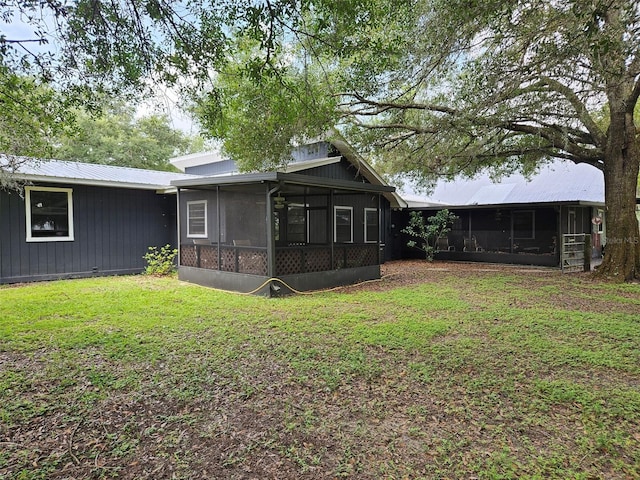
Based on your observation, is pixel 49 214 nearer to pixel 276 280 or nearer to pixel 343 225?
pixel 276 280

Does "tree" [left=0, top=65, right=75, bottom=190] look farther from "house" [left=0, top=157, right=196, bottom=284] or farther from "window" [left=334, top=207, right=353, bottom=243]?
"window" [left=334, top=207, right=353, bottom=243]

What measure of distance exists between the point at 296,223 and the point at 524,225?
28.9ft

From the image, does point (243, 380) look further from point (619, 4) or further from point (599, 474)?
point (619, 4)

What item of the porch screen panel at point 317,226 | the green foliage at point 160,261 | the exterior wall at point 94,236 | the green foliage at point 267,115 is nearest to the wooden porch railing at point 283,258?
the green foliage at point 160,261

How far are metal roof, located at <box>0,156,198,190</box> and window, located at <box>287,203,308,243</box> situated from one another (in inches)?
143

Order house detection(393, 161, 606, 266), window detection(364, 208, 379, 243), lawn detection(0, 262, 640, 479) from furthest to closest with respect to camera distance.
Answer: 1. window detection(364, 208, 379, 243)
2. house detection(393, 161, 606, 266)
3. lawn detection(0, 262, 640, 479)

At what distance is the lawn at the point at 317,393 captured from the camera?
2637 mm

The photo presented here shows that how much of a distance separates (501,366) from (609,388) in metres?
0.94

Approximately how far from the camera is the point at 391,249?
1708 centimetres

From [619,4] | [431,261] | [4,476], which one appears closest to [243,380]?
[4,476]

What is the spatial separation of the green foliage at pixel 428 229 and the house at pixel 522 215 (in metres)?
0.38

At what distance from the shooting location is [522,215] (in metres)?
14.9

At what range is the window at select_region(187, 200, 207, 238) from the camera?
1166cm

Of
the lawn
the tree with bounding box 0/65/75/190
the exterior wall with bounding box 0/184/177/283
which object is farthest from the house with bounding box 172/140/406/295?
the tree with bounding box 0/65/75/190
